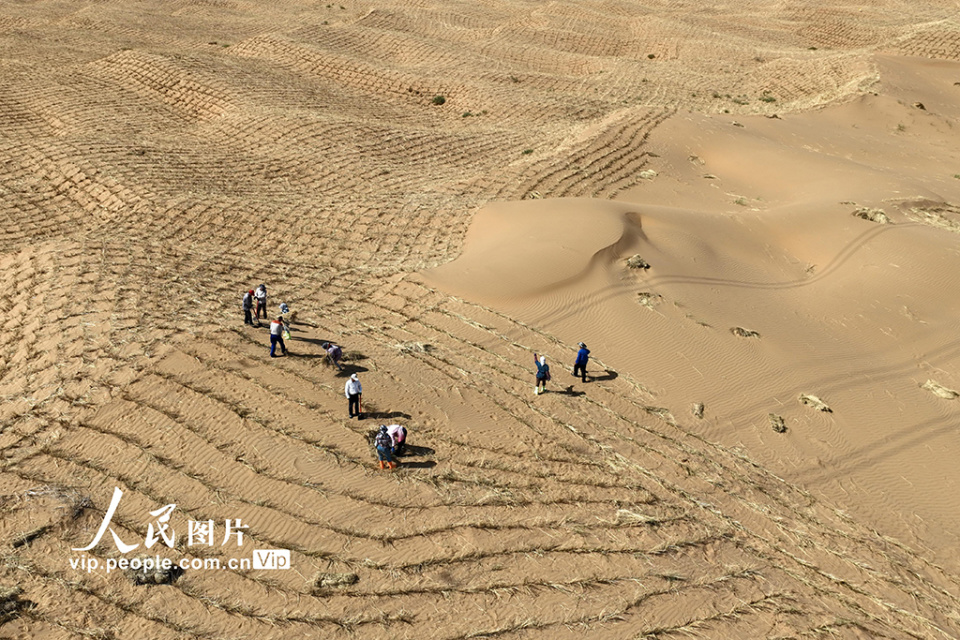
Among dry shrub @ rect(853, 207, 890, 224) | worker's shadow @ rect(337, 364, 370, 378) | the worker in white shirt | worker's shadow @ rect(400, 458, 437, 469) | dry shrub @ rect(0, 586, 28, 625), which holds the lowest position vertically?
dry shrub @ rect(0, 586, 28, 625)

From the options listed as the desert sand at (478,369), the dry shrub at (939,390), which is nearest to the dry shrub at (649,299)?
the desert sand at (478,369)

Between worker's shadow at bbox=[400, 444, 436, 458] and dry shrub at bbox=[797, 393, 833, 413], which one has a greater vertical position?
worker's shadow at bbox=[400, 444, 436, 458]

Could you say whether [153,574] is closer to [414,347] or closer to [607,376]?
[414,347]

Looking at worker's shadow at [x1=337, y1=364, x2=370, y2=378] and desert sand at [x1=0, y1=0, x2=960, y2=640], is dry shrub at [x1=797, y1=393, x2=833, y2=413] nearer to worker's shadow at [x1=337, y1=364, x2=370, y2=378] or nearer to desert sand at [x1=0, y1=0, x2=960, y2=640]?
desert sand at [x1=0, y1=0, x2=960, y2=640]

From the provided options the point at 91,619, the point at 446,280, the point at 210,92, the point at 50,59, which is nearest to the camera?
the point at 91,619

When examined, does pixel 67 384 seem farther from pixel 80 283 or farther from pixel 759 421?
pixel 759 421

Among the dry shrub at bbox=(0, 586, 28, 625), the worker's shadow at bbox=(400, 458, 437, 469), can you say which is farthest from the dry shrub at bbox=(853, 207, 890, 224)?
the dry shrub at bbox=(0, 586, 28, 625)

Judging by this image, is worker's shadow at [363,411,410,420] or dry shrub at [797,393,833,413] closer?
worker's shadow at [363,411,410,420]

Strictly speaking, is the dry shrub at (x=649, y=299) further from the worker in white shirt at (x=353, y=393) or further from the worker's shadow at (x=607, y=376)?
the worker in white shirt at (x=353, y=393)

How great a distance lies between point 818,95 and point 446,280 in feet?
93.9

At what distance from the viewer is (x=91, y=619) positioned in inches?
274

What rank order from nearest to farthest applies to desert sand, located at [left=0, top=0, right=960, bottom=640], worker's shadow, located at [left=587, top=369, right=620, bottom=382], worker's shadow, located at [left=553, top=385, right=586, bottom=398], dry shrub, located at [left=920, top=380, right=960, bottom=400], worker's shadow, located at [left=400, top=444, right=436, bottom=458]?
desert sand, located at [left=0, top=0, right=960, bottom=640] < worker's shadow, located at [left=400, top=444, right=436, bottom=458] < worker's shadow, located at [left=553, top=385, right=586, bottom=398] < worker's shadow, located at [left=587, top=369, right=620, bottom=382] < dry shrub, located at [left=920, top=380, right=960, bottom=400]

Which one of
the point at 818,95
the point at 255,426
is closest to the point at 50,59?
the point at 255,426

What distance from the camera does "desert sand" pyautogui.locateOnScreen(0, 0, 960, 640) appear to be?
778 cm
